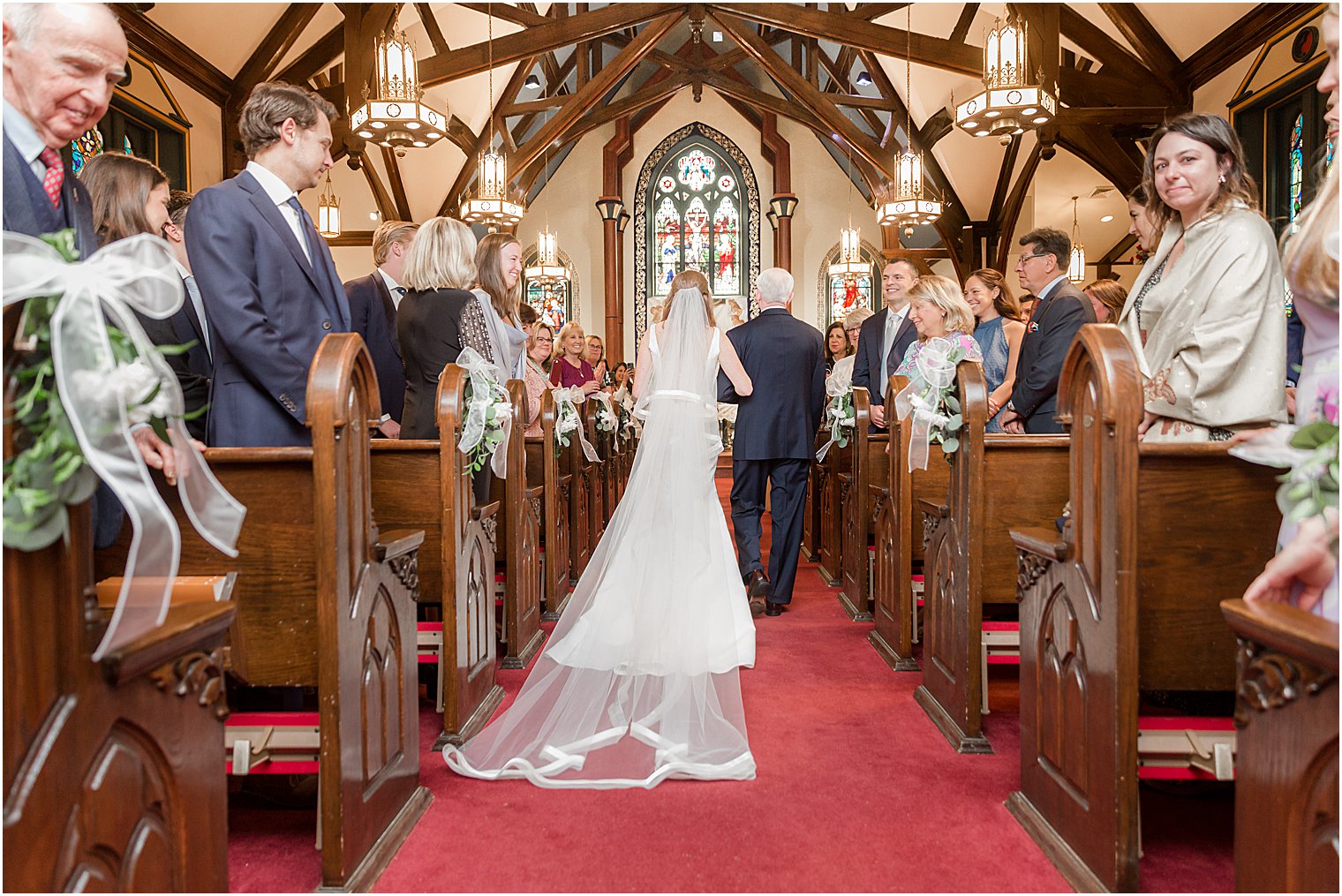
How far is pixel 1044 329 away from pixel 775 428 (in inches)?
55.8

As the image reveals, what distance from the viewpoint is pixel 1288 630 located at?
116 centimetres

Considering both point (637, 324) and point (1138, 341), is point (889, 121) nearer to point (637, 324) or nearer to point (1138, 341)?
point (637, 324)

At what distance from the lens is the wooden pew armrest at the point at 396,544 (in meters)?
2.03

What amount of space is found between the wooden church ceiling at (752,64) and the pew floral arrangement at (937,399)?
5526 millimetres

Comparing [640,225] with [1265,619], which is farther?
[640,225]

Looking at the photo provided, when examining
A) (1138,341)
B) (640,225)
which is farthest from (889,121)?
(1138,341)

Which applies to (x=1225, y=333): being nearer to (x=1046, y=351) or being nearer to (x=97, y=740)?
(x=1046, y=351)

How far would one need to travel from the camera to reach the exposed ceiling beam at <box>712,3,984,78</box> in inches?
351

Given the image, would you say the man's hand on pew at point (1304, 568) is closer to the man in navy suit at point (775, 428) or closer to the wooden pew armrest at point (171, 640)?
the wooden pew armrest at point (171, 640)

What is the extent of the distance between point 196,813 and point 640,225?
52.6 feet

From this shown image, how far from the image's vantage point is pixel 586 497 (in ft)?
19.8

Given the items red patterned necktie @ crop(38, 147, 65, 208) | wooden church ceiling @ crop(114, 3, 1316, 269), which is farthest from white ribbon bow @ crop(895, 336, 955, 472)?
wooden church ceiling @ crop(114, 3, 1316, 269)

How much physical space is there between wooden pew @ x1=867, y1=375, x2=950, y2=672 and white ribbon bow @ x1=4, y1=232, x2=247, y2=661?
9.21 ft

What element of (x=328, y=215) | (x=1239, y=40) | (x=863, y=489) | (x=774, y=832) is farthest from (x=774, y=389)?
(x=328, y=215)
